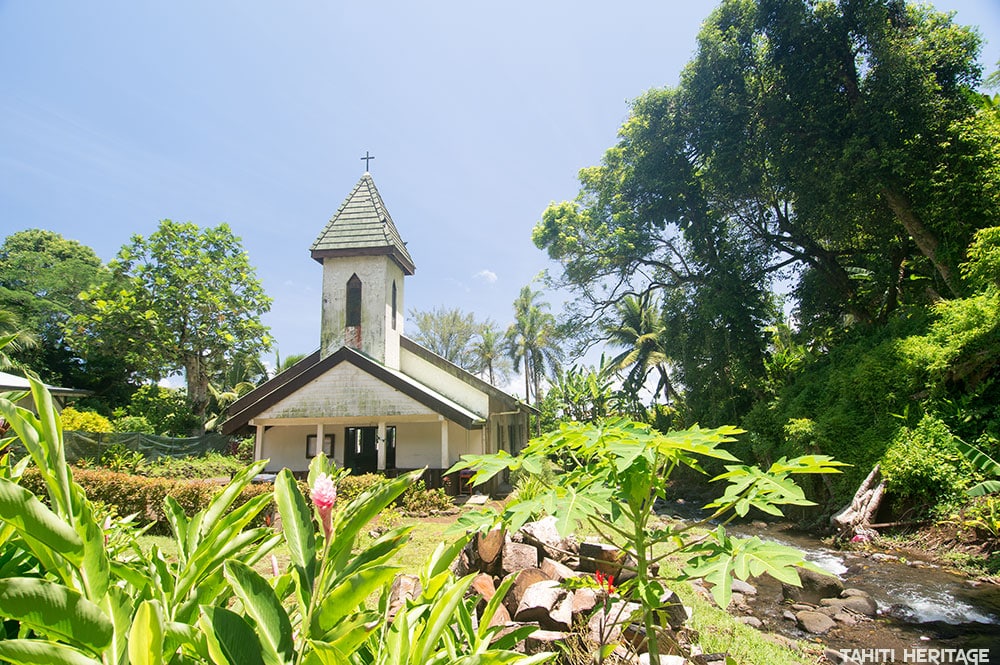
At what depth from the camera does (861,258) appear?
1906 centimetres

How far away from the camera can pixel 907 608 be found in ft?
22.2

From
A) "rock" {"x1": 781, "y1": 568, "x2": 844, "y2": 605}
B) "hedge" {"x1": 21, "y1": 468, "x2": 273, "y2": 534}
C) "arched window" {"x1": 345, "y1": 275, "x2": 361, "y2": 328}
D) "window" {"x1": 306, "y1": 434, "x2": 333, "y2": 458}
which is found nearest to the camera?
"rock" {"x1": 781, "y1": 568, "x2": 844, "y2": 605}

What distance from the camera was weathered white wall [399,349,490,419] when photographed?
18.1 meters

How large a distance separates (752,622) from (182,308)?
95.1 ft

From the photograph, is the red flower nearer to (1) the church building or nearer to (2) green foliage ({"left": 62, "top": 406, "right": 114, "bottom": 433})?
(1) the church building

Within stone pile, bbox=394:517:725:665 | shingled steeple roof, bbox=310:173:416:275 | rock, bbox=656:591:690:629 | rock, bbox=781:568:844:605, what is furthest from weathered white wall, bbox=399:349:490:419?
rock, bbox=656:591:690:629

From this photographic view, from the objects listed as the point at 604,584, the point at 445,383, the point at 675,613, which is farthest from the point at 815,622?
the point at 445,383

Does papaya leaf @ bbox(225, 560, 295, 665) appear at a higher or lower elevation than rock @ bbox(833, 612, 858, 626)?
→ higher

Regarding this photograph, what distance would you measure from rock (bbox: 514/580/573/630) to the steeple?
48.6 feet

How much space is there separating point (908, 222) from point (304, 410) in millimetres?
20425

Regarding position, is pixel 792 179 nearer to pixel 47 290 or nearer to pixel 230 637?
pixel 230 637

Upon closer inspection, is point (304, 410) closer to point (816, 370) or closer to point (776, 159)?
point (816, 370)

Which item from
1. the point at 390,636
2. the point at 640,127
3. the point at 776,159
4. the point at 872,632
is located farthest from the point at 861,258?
the point at 390,636

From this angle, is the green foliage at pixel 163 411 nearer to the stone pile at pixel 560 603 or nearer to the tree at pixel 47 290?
the tree at pixel 47 290
